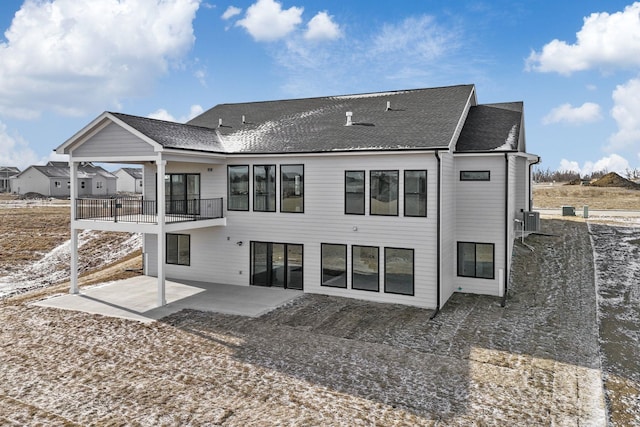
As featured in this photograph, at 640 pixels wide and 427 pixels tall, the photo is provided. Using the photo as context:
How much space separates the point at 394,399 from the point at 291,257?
26.3 ft

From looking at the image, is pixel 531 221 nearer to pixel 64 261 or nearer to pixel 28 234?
pixel 64 261

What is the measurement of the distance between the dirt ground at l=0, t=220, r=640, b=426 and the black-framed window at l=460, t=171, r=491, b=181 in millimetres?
3954

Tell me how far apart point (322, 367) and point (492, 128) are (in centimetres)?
1096

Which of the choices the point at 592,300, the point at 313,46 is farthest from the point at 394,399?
the point at 313,46

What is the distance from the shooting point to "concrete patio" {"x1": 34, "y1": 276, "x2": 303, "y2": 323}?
13.1m

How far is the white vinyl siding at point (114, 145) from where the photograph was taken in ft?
45.1

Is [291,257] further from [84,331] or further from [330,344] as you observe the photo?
[84,331]

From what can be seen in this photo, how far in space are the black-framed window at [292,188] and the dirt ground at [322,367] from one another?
3.28 m

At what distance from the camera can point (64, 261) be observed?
2444 centimetres

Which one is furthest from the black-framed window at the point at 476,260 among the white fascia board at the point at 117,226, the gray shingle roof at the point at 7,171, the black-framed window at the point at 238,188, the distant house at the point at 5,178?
the gray shingle roof at the point at 7,171

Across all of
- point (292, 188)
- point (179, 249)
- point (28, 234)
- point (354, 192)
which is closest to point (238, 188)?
point (292, 188)

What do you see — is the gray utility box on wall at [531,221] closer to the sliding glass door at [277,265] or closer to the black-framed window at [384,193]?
the black-framed window at [384,193]

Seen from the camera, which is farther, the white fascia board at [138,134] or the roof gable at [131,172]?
the roof gable at [131,172]

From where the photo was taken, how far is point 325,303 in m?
14.0
